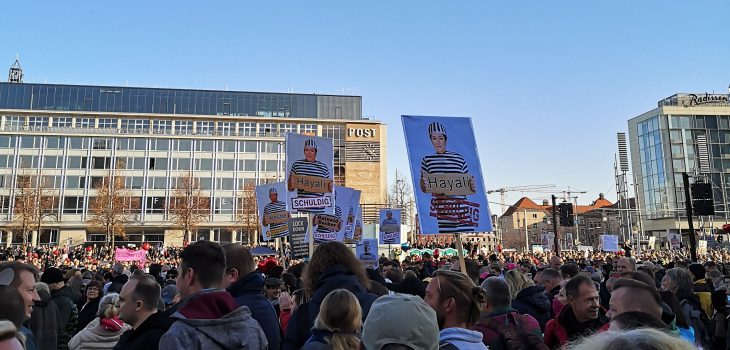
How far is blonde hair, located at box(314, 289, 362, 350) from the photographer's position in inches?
134

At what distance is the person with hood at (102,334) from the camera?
14.8ft

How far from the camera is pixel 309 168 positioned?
11836mm

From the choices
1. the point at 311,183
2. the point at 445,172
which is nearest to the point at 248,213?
the point at 311,183

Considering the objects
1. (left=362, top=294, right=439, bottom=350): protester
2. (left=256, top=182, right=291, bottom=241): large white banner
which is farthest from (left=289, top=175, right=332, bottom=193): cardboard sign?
(left=362, top=294, right=439, bottom=350): protester

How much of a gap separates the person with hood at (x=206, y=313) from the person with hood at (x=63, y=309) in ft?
14.1

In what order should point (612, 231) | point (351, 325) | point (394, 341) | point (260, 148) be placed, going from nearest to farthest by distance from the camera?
point (394, 341) < point (351, 325) < point (260, 148) < point (612, 231)

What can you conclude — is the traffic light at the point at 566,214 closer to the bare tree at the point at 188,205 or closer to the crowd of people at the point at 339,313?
the crowd of people at the point at 339,313

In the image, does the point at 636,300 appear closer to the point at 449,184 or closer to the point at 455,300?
the point at 455,300

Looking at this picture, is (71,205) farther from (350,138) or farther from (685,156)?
(685,156)

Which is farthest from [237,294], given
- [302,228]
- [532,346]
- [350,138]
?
[350,138]

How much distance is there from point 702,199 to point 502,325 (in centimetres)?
2186

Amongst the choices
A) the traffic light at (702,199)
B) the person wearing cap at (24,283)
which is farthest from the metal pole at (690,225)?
the person wearing cap at (24,283)

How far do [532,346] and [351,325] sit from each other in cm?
130

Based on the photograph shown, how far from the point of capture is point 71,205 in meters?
71.6
